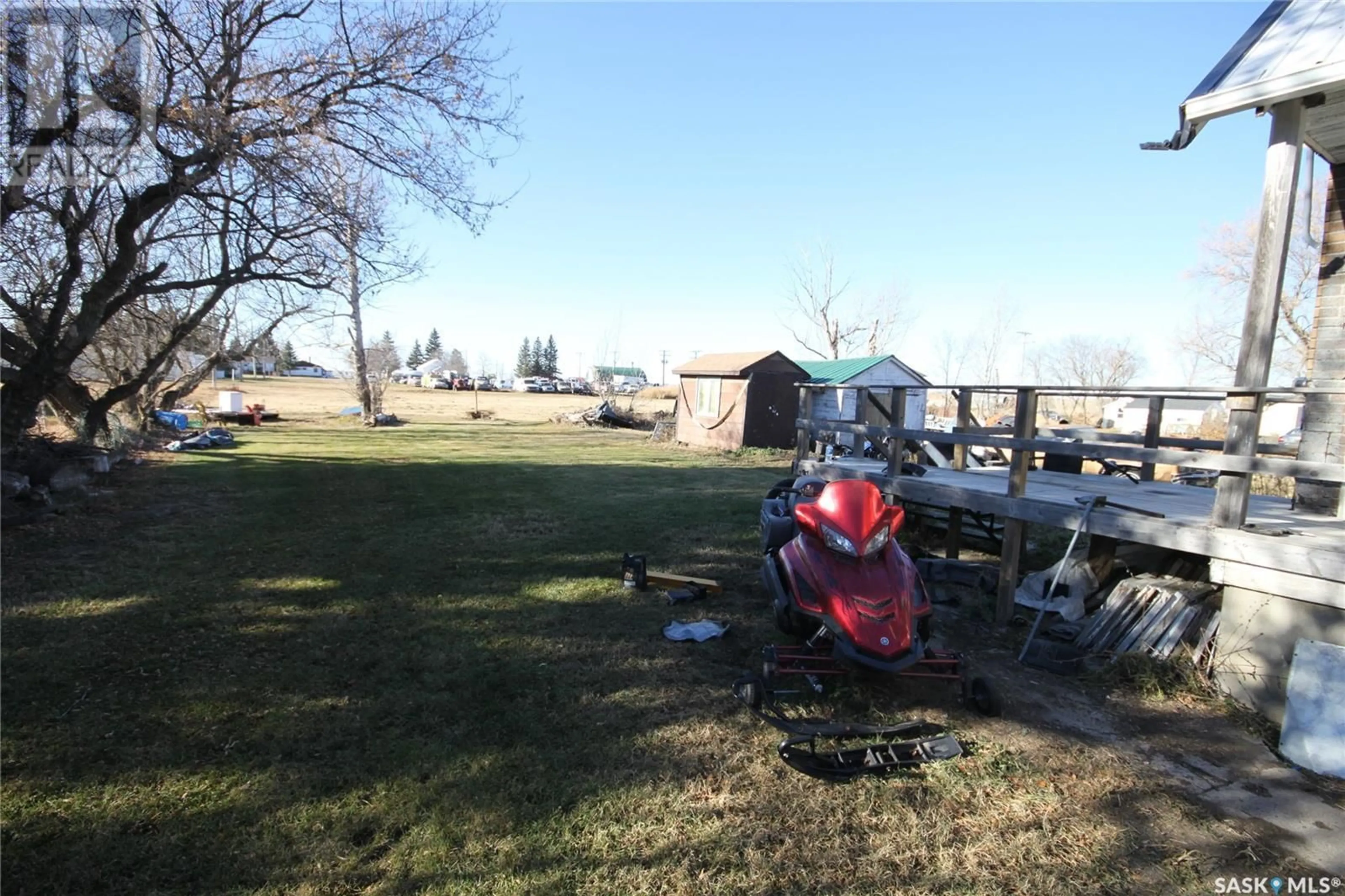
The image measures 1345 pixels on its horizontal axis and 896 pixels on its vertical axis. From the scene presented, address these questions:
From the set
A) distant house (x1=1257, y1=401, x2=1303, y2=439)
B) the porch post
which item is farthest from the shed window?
distant house (x1=1257, y1=401, x2=1303, y2=439)

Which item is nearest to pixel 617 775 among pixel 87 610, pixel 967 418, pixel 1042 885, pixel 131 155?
pixel 1042 885

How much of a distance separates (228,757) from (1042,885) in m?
3.30

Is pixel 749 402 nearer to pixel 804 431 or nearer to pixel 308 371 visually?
pixel 804 431

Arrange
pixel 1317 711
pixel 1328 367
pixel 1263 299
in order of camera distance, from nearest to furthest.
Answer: pixel 1317 711
pixel 1263 299
pixel 1328 367

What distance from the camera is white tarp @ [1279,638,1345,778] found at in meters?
3.18

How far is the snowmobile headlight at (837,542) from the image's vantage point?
3766 mm

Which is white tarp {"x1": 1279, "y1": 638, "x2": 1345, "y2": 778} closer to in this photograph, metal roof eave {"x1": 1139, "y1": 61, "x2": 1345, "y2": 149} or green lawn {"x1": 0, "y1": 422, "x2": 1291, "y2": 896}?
green lawn {"x1": 0, "y1": 422, "x2": 1291, "y2": 896}

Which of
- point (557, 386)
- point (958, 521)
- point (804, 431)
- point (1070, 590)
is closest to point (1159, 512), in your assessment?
point (1070, 590)

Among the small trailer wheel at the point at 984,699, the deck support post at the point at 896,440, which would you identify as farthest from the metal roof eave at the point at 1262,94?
the small trailer wheel at the point at 984,699

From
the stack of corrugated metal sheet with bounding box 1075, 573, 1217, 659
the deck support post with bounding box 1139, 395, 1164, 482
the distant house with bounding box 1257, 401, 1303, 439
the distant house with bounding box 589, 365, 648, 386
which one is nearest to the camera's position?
the stack of corrugated metal sheet with bounding box 1075, 573, 1217, 659

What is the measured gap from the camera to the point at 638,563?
557 centimetres

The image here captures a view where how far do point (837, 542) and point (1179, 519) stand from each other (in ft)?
8.06

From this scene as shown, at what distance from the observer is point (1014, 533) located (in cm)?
520

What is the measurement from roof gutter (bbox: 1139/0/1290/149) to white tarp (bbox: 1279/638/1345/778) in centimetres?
335
